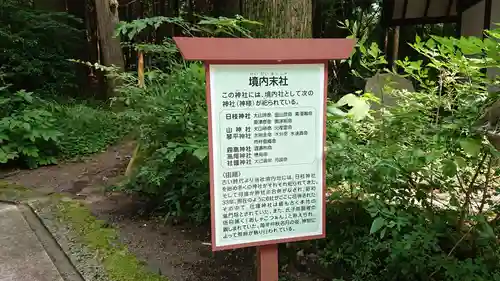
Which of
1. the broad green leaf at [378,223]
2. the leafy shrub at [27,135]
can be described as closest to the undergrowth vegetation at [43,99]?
the leafy shrub at [27,135]

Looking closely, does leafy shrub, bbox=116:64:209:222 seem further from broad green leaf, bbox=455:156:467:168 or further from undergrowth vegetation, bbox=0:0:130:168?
undergrowth vegetation, bbox=0:0:130:168

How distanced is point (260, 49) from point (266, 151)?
0.48 metres

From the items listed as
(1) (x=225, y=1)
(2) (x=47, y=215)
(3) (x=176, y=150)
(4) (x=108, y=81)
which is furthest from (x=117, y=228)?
(1) (x=225, y=1)

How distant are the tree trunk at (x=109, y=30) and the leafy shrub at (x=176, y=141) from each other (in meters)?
4.63

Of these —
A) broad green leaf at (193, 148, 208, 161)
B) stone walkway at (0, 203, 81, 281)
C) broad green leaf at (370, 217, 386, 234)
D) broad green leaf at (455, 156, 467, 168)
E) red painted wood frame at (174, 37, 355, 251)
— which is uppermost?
red painted wood frame at (174, 37, 355, 251)

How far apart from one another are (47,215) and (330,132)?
2558 millimetres

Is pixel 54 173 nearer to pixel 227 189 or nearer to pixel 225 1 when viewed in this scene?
pixel 227 189

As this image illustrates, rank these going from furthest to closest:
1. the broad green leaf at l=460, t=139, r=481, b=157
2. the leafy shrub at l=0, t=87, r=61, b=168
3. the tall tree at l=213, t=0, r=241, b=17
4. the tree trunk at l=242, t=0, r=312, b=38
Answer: the tall tree at l=213, t=0, r=241, b=17
the leafy shrub at l=0, t=87, r=61, b=168
the tree trunk at l=242, t=0, r=312, b=38
the broad green leaf at l=460, t=139, r=481, b=157

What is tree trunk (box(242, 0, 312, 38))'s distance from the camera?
126 inches

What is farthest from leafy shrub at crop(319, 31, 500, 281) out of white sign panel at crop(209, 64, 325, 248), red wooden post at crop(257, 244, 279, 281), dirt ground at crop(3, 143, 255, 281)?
dirt ground at crop(3, 143, 255, 281)

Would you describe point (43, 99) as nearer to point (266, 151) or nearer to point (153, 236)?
point (153, 236)

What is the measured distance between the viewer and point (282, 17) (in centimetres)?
323

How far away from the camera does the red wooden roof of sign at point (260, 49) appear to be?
71.3 inches

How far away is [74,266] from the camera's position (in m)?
2.79
